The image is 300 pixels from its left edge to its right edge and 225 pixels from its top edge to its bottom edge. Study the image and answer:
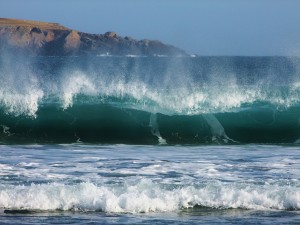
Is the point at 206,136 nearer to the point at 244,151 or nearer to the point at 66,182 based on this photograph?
the point at 244,151

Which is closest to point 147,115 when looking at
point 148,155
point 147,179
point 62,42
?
point 148,155

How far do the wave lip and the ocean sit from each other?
0.06 ft

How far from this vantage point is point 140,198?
14625 millimetres

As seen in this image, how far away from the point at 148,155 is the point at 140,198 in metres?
5.70

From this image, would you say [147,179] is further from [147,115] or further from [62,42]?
[62,42]

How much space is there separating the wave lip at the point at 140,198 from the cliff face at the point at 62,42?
442 feet

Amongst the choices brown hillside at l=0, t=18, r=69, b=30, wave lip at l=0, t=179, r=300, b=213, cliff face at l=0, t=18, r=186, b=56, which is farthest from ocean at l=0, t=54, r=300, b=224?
brown hillside at l=0, t=18, r=69, b=30

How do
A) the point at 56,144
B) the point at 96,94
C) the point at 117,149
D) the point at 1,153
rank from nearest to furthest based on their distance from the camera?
the point at 1,153 → the point at 117,149 → the point at 56,144 → the point at 96,94

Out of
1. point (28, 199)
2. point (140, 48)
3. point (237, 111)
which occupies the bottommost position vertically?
point (28, 199)

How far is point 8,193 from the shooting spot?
48.8 ft

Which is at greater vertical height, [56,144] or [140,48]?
[140,48]

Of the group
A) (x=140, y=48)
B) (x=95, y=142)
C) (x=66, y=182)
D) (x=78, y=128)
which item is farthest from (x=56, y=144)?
(x=140, y=48)

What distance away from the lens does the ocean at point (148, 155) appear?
47.5 ft

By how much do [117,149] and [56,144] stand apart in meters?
2.34
